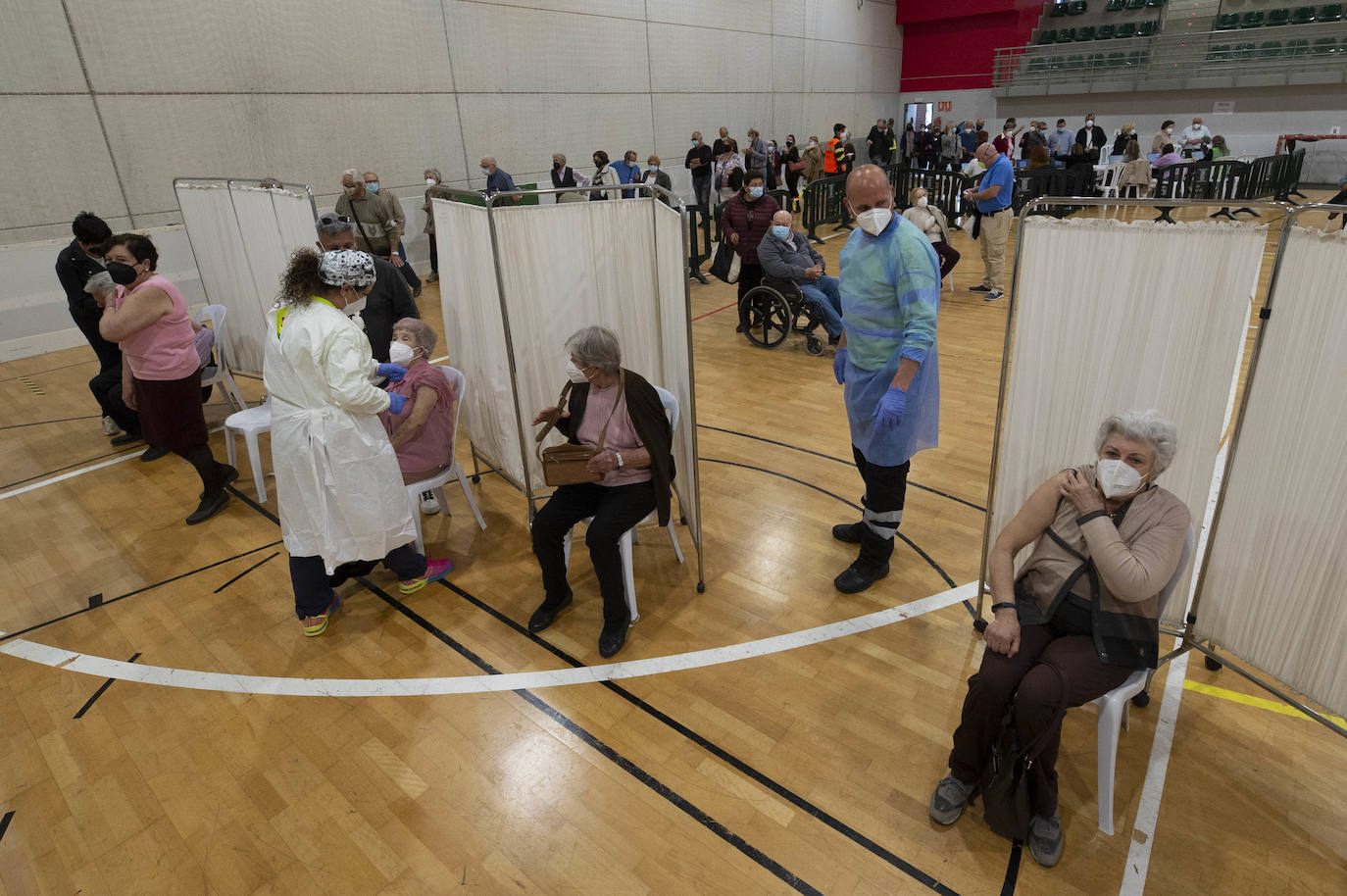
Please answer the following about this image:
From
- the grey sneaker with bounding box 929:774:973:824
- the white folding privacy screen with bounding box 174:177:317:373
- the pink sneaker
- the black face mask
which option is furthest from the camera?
the white folding privacy screen with bounding box 174:177:317:373

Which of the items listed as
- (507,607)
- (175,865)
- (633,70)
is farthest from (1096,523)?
(633,70)

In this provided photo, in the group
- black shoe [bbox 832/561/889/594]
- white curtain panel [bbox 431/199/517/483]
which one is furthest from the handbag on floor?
black shoe [bbox 832/561/889/594]

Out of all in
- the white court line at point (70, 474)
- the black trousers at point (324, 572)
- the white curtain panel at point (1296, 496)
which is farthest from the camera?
the white court line at point (70, 474)

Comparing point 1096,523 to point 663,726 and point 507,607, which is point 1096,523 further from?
point 507,607

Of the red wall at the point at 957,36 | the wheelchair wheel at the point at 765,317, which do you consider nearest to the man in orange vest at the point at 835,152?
the red wall at the point at 957,36

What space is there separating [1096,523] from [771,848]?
4.57ft

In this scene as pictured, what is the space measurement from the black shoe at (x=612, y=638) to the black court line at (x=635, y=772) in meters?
0.34

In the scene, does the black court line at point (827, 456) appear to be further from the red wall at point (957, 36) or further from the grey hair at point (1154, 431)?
the red wall at point (957, 36)

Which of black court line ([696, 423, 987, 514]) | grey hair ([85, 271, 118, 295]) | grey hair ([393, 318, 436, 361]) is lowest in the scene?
black court line ([696, 423, 987, 514])

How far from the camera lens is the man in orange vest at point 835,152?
15.1 meters

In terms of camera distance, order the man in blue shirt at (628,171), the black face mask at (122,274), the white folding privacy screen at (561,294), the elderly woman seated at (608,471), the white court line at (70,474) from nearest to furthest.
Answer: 1. the elderly woman seated at (608,471)
2. the white folding privacy screen at (561,294)
3. the black face mask at (122,274)
4. the white court line at (70,474)
5. the man in blue shirt at (628,171)

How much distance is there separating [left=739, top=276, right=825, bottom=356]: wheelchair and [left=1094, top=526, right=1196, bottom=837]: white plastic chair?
4.62m

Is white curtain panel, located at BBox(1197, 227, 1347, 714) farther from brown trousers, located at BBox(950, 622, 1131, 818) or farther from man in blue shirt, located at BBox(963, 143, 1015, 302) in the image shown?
man in blue shirt, located at BBox(963, 143, 1015, 302)

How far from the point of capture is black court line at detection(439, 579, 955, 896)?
7.05ft
